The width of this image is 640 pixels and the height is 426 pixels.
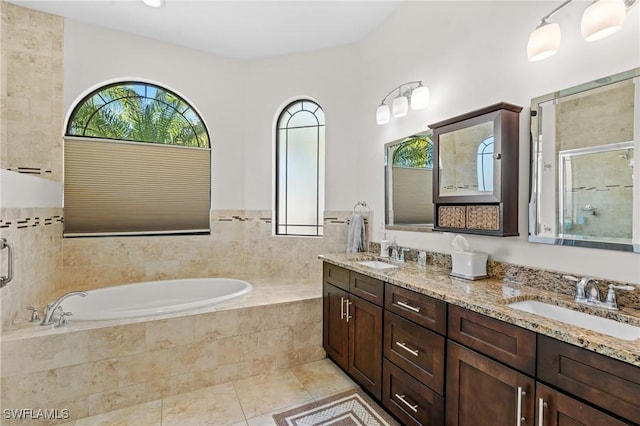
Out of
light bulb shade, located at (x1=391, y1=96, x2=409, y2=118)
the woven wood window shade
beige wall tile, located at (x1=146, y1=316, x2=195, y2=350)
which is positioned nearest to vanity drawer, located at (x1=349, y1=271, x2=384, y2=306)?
beige wall tile, located at (x1=146, y1=316, x2=195, y2=350)

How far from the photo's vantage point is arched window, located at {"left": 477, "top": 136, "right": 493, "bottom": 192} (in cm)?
179

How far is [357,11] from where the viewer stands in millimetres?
2762

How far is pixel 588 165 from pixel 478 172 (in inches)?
21.0

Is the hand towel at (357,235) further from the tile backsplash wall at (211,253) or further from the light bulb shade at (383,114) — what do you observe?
the light bulb shade at (383,114)

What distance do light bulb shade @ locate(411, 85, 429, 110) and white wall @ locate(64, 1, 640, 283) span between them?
0.07m

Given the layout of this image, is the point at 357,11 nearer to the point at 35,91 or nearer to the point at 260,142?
the point at 260,142

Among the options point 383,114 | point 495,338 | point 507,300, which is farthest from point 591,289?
point 383,114

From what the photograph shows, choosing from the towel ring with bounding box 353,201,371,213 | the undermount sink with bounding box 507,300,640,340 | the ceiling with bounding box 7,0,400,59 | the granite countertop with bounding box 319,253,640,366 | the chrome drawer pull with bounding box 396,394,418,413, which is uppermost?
the ceiling with bounding box 7,0,400,59

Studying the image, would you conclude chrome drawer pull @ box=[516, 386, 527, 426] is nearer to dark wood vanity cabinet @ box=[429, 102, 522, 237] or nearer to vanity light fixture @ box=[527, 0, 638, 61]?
dark wood vanity cabinet @ box=[429, 102, 522, 237]

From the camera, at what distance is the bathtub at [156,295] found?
2699 mm

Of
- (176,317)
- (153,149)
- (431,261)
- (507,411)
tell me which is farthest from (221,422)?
(153,149)

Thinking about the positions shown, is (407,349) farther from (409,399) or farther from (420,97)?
(420,97)

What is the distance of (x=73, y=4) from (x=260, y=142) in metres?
2.03

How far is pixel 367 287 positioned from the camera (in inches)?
83.1
